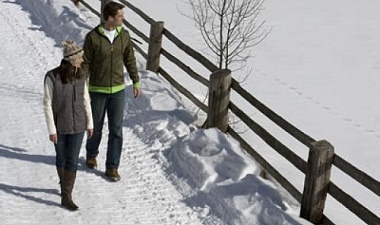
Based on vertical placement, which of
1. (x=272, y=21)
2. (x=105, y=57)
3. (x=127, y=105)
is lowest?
(x=272, y=21)

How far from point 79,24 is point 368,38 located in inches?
404

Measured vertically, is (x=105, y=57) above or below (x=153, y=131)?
above

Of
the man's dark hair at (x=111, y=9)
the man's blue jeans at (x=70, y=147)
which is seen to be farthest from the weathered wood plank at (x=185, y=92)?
the man's blue jeans at (x=70, y=147)

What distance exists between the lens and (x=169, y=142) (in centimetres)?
772

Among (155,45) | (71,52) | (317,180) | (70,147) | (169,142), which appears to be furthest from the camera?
(155,45)

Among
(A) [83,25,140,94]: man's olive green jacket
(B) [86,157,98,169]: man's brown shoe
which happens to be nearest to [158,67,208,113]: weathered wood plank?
(B) [86,157,98,169]: man's brown shoe

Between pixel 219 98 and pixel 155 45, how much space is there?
300 cm

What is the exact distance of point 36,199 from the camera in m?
6.16

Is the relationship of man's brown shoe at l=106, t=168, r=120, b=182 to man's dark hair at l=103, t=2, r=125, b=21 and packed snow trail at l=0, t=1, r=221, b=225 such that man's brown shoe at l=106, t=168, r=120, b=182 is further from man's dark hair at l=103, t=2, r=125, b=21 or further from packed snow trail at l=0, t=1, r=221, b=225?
man's dark hair at l=103, t=2, r=125, b=21

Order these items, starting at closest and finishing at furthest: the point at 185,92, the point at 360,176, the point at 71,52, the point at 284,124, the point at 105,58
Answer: the point at 360,176
the point at 71,52
the point at 105,58
the point at 284,124
the point at 185,92

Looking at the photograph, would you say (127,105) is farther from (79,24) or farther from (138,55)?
(79,24)

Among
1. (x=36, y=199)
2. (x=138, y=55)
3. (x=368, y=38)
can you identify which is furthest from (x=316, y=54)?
(x=36, y=199)

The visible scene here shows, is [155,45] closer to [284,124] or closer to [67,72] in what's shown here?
[284,124]

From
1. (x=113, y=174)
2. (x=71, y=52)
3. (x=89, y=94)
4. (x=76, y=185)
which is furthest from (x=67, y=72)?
(x=113, y=174)
